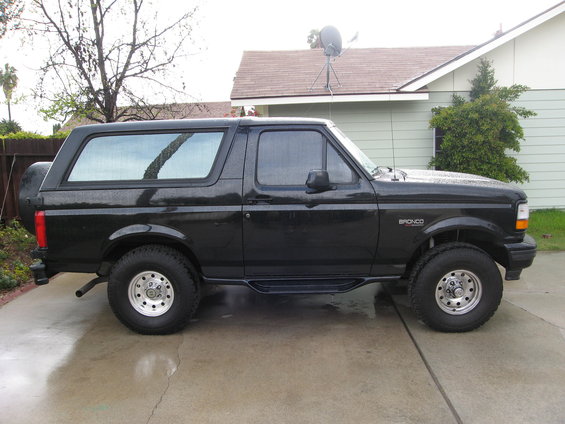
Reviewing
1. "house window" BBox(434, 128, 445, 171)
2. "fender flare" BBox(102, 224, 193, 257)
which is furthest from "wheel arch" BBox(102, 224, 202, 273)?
"house window" BBox(434, 128, 445, 171)

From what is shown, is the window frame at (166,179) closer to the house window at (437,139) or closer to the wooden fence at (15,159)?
the wooden fence at (15,159)

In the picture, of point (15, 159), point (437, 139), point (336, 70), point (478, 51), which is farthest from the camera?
point (336, 70)

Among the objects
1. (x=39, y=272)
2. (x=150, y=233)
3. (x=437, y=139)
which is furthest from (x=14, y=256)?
(x=437, y=139)

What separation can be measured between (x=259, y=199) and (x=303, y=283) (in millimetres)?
944

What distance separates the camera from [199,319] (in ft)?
16.0

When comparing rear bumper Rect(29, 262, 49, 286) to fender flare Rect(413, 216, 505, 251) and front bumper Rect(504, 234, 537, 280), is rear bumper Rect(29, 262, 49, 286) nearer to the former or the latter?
fender flare Rect(413, 216, 505, 251)

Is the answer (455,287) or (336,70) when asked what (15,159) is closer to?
(336,70)

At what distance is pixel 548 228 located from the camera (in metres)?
8.88

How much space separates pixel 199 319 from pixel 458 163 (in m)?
6.44

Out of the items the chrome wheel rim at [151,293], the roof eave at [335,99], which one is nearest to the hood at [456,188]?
the chrome wheel rim at [151,293]

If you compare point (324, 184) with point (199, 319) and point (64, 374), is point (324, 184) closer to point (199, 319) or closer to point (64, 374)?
point (199, 319)

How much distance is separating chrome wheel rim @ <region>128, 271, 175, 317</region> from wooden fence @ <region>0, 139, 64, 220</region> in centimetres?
574

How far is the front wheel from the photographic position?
4.24 metres

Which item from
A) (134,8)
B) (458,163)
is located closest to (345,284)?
(458,163)
